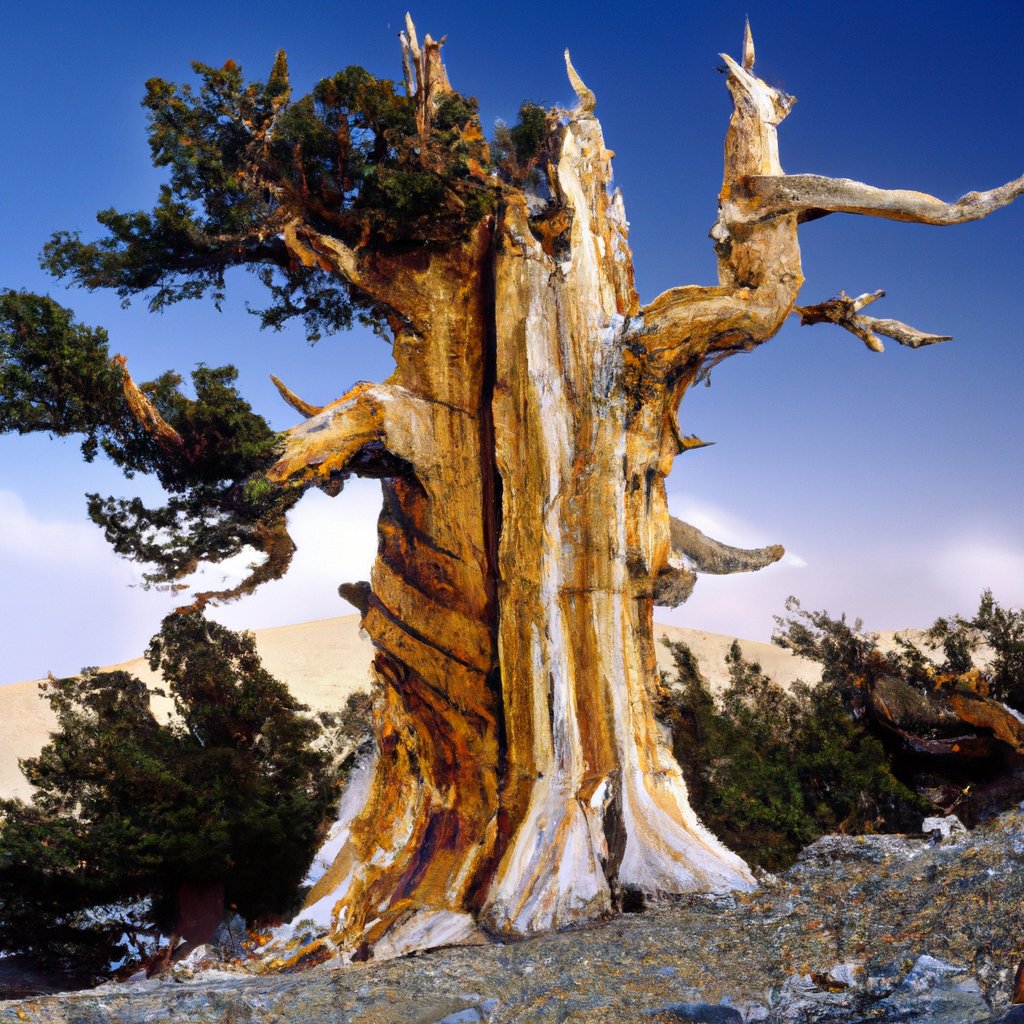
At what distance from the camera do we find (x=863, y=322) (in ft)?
29.4

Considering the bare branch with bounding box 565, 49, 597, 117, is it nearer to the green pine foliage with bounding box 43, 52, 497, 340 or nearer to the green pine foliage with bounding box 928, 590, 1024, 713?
the green pine foliage with bounding box 43, 52, 497, 340

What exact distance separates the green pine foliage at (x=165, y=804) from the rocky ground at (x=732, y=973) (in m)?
6.77

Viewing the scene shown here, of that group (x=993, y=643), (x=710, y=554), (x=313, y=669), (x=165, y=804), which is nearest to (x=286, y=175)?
(x=710, y=554)

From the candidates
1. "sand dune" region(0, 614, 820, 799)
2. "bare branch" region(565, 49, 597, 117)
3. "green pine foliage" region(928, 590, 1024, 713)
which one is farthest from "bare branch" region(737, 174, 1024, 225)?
"sand dune" region(0, 614, 820, 799)

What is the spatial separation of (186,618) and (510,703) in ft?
26.6

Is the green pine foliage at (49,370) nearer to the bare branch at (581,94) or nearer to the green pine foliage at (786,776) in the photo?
the bare branch at (581,94)

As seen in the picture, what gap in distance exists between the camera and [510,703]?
7980 millimetres

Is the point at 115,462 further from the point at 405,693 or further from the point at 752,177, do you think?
the point at 752,177

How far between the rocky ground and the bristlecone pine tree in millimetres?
1743

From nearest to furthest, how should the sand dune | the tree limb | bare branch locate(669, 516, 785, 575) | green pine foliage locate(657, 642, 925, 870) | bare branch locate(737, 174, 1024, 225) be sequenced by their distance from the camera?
1. the tree limb
2. bare branch locate(737, 174, 1024, 225)
3. bare branch locate(669, 516, 785, 575)
4. green pine foliage locate(657, 642, 925, 870)
5. the sand dune

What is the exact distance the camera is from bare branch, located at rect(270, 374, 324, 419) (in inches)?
348

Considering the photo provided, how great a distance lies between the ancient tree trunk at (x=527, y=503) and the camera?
7.75m

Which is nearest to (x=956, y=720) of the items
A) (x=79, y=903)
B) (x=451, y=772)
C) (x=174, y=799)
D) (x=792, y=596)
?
(x=792, y=596)

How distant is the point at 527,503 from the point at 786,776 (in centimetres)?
692
